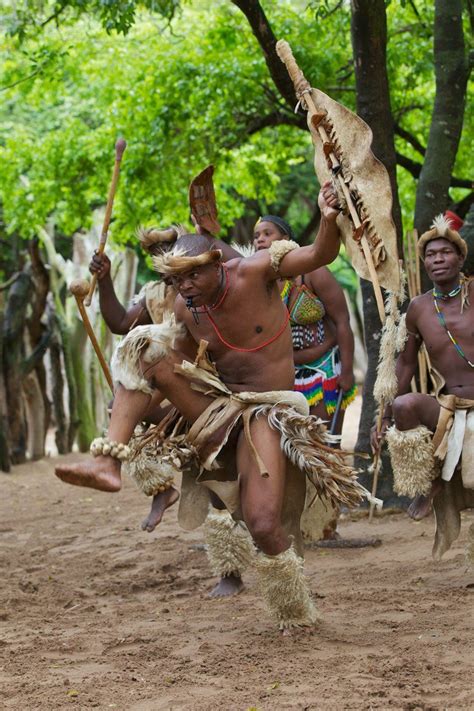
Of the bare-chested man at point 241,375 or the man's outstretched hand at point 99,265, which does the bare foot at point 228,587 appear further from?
the man's outstretched hand at point 99,265

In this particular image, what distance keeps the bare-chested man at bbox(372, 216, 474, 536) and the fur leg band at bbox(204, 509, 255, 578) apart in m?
0.87

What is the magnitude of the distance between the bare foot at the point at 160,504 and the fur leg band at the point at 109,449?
5.21ft

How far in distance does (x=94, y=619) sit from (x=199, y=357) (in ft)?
4.89

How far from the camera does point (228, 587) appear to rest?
17.8 feet

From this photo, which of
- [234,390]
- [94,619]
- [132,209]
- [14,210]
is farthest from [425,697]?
[14,210]

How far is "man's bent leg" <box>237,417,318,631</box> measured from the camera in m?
4.39

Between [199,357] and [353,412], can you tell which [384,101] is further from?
[353,412]

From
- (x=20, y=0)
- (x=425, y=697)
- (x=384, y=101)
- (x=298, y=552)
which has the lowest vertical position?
(x=425, y=697)

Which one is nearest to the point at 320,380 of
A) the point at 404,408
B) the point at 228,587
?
the point at 404,408

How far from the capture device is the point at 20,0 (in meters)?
9.43

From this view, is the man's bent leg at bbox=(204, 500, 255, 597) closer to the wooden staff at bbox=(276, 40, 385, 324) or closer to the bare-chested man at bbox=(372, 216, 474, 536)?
the bare-chested man at bbox=(372, 216, 474, 536)

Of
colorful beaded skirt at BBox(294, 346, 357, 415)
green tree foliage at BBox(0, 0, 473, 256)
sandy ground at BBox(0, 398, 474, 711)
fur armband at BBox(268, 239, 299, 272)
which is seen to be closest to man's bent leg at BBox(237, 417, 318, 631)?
sandy ground at BBox(0, 398, 474, 711)

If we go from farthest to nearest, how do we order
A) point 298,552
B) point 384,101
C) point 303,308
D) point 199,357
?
point 384,101 → point 303,308 → point 298,552 → point 199,357

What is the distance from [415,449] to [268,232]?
5.78ft
